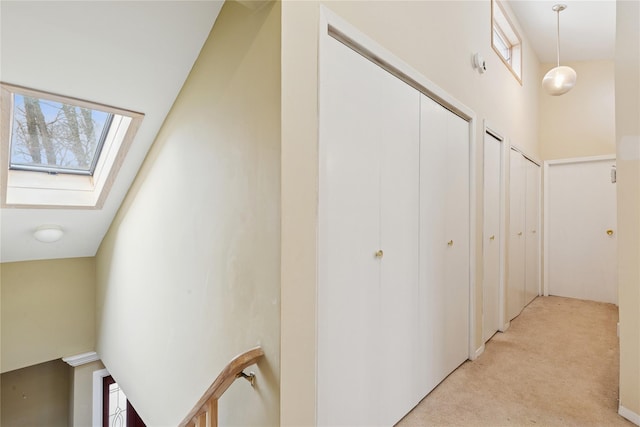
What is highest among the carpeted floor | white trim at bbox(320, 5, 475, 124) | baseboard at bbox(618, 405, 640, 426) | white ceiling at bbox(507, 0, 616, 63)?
white ceiling at bbox(507, 0, 616, 63)

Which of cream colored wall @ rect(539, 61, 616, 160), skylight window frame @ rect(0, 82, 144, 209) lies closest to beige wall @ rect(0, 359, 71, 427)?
skylight window frame @ rect(0, 82, 144, 209)

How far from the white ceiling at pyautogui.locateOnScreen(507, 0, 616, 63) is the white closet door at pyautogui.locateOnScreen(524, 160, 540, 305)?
1.52 metres

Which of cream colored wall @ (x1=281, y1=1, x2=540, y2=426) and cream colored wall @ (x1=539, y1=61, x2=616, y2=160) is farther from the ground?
cream colored wall @ (x1=539, y1=61, x2=616, y2=160)

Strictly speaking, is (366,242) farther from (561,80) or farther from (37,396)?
(37,396)

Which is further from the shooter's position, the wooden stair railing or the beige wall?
the beige wall

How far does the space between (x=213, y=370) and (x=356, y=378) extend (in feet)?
2.39

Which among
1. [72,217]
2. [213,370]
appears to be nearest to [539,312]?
[213,370]

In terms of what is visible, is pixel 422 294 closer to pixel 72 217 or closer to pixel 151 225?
pixel 151 225

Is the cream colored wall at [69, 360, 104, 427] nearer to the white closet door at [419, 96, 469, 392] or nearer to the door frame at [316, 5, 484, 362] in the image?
the white closet door at [419, 96, 469, 392]

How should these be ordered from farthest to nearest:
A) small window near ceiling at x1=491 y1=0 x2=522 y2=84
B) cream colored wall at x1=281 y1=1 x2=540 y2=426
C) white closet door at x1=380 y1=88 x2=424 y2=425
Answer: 1. small window near ceiling at x1=491 y1=0 x2=522 y2=84
2. white closet door at x1=380 y1=88 x2=424 y2=425
3. cream colored wall at x1=281 y1=1 x2=540 y2=426

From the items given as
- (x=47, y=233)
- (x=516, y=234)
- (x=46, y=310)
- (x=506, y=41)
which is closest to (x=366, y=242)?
(x=47, y=233)

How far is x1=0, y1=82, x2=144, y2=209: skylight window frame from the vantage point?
1.70 metres

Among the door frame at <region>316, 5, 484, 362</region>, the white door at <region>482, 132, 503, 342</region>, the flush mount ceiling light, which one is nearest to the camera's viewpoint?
the door frame at <region>316, 5, 484, 362</region>

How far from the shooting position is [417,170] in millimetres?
1903
